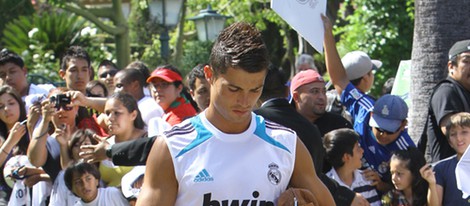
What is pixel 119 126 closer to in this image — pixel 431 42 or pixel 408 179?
pixel 408 179

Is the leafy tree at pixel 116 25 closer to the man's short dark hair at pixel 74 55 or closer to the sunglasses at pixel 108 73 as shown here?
the sunglasses at pixel 108 73

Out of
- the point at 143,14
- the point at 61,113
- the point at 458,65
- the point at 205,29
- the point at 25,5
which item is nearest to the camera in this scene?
the point at 458,65

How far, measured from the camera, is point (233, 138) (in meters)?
3.97

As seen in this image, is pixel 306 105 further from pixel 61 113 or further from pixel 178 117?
pixel 61 113

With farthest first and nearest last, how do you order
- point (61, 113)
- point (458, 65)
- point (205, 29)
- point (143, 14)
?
point (143, 14), point (205, 29), point (61, 113), point (458, 65)

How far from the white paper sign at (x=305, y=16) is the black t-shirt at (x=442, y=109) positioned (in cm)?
102

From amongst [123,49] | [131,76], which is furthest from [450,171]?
[123,49]

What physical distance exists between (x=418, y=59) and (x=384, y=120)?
1228mm

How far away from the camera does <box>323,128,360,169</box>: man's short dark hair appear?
6555 millimetres

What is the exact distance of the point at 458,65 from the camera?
21.9 ft

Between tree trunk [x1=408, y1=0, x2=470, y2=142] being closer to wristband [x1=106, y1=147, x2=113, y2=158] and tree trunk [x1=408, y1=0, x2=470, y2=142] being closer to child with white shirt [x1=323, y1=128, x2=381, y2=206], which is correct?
child with white shirt [x1=323, y1=128, x2=381, y2=206]

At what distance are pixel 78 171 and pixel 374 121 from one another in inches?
86.8

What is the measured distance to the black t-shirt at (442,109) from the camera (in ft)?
21.9

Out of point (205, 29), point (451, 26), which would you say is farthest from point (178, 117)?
point (205, 29)
